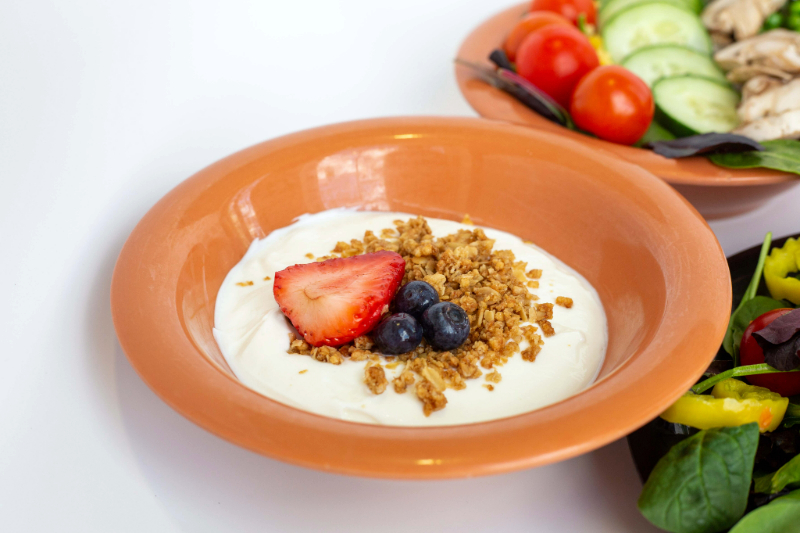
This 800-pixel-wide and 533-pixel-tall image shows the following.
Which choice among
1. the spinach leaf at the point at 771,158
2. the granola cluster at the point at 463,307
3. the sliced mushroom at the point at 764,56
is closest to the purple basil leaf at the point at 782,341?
the granola cluster at the point at 463,307

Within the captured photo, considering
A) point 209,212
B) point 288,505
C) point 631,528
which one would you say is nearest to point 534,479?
point 631,528

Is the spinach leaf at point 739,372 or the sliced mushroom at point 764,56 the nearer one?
the spinach leaf at point 739,372

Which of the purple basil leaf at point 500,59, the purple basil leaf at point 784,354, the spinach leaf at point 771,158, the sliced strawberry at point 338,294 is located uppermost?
the purple basil leaf at point 500,59

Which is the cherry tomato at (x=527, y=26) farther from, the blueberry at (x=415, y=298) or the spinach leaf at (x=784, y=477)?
the spinach leaf at (x=784, y=477)

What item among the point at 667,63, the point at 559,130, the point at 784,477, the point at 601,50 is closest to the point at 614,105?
the point at 559,130

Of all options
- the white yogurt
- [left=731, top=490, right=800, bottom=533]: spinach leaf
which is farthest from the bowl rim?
[left=731, top=490, right=800, bottom=533]: spinach leaf

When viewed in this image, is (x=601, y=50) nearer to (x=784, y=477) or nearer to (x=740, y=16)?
(x=740, y=16)
